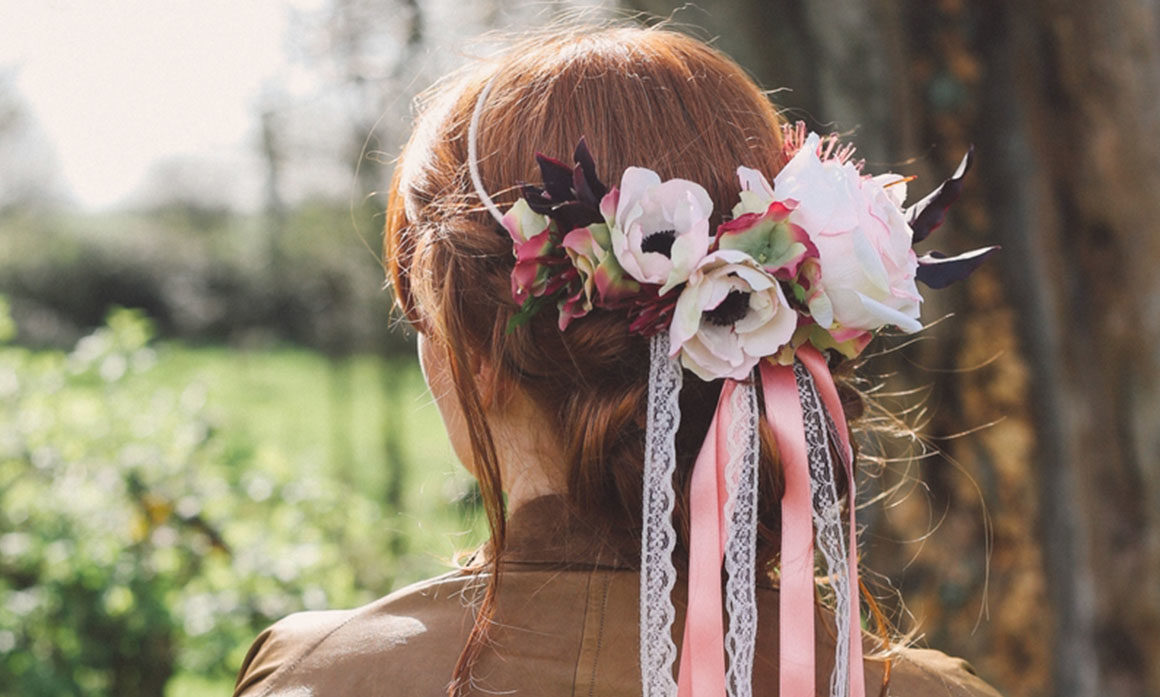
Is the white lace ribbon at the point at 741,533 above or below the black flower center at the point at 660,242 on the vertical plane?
below

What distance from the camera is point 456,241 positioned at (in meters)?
1.26

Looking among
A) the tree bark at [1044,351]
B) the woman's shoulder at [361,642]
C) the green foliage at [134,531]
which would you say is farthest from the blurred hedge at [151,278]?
the woman's shoulder at [361,642]

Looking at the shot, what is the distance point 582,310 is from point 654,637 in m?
0.36

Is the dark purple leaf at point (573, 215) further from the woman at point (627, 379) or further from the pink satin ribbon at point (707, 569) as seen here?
the pink satin ribbon at point (707, 569)

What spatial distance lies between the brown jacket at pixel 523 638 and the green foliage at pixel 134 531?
1488mm

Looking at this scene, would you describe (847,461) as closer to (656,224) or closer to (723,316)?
(723,316)

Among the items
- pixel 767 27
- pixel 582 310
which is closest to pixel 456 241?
pixel 582 310

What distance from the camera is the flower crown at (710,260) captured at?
112 centimetres

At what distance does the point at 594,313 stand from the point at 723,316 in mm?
145

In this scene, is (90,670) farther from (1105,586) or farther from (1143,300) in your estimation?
(1143,300)

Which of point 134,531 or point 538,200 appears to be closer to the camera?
point 538,200

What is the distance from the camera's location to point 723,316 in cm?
116

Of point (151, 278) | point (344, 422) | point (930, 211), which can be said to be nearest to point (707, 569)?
point (930, 211)

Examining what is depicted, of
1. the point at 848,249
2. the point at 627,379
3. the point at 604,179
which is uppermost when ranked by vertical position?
the point at 604,179
